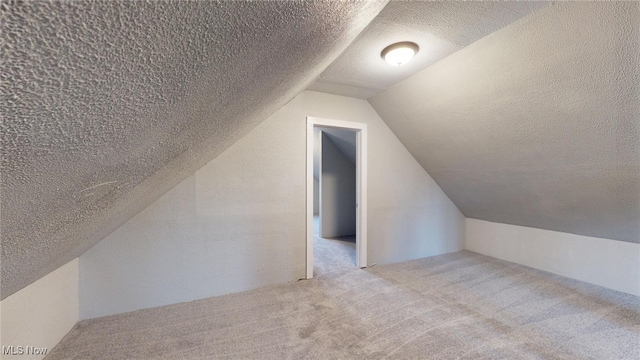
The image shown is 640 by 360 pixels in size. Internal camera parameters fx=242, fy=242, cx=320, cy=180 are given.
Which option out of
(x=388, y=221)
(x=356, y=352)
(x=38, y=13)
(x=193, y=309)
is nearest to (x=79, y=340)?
(x=193, y=309)

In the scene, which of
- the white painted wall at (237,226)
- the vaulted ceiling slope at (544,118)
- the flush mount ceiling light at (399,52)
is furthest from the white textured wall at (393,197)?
the flush mount ceiling light at (399,52)

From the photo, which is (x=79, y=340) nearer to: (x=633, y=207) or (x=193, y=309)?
(x=193, y=309)

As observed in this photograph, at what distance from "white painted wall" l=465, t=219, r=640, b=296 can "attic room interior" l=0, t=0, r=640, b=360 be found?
2 centimetres

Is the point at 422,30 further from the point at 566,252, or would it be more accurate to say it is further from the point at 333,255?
the point at 566,252

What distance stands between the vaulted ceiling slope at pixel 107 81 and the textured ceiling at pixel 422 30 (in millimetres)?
851

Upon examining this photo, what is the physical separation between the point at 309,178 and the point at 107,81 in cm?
228

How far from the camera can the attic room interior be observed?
402 millimetres

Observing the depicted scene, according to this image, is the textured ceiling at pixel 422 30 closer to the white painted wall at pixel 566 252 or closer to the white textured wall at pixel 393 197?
the white textured wall at pixel 393 197

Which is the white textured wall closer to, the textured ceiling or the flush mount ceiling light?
the textured ceiling

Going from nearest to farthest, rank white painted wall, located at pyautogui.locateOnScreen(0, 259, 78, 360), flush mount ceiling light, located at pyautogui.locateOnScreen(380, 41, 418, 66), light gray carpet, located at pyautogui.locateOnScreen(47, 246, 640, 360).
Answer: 1. white painted wall, located at pyautogui.locateOnScreen(0, 259, 78, 360)
2. light gray carpet, located at pyautogui.locateOnScreen(47, 246, 640, 360)
3. flush mount ceiling light, located at pyautogui.locateOnScreen(380, 41, 418, 66)

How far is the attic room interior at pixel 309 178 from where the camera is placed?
402mm

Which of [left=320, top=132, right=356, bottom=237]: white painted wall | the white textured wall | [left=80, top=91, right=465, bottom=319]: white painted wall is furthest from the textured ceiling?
[left=320, top=132, right=356, bottom=237]: white painted wall

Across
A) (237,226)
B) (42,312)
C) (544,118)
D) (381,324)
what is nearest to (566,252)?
(544,118)

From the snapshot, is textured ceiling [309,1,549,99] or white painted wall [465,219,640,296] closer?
textured ceiling [309,1,549,99]
